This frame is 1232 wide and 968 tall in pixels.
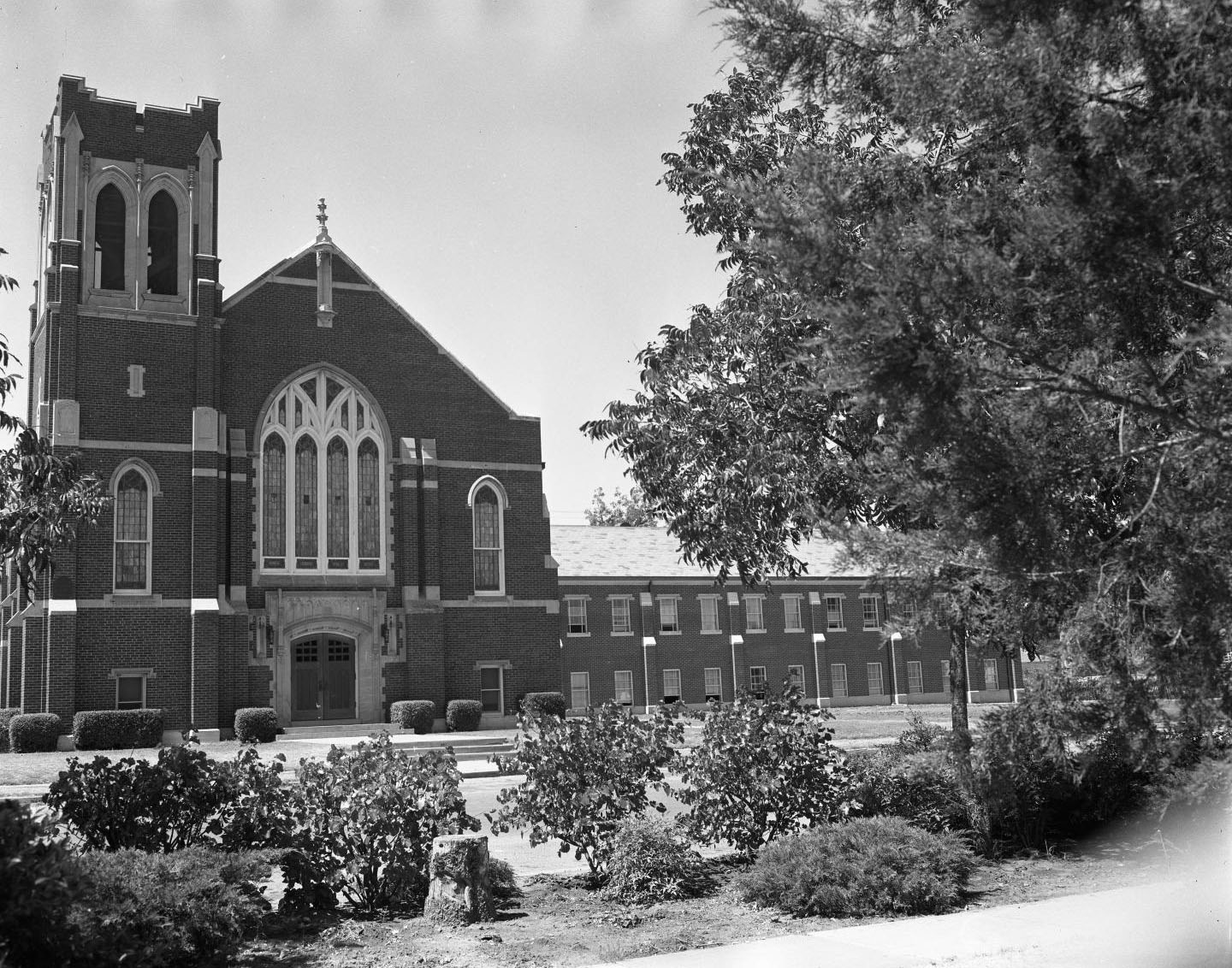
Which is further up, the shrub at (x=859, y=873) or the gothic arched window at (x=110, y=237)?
the gothic arched window at (x=110, y=237)

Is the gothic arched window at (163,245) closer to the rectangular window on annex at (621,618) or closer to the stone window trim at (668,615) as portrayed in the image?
the rectangular window on annex at (621,618)

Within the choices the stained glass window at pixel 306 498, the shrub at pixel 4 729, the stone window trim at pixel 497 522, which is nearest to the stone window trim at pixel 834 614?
the stone window trim at pixel 497 522

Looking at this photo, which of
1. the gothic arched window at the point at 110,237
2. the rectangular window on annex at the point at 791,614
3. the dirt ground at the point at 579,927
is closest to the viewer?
the dirt ground at the point at 579,927

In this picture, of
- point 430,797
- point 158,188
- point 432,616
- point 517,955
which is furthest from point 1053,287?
point 158,188

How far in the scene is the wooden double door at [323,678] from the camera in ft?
115

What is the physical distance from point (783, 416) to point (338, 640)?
88.7 ft

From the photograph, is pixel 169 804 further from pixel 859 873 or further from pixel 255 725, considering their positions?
pixel 255 725

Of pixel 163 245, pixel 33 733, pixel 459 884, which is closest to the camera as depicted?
A: pixel 459 884

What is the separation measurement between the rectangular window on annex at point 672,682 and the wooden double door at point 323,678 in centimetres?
1709

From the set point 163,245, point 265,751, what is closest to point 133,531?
point 265,751

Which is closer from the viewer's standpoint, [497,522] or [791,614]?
[497,522]

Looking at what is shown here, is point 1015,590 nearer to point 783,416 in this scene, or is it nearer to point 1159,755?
point 1159,755

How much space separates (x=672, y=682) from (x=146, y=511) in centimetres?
2401

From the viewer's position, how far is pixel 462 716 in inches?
1401
